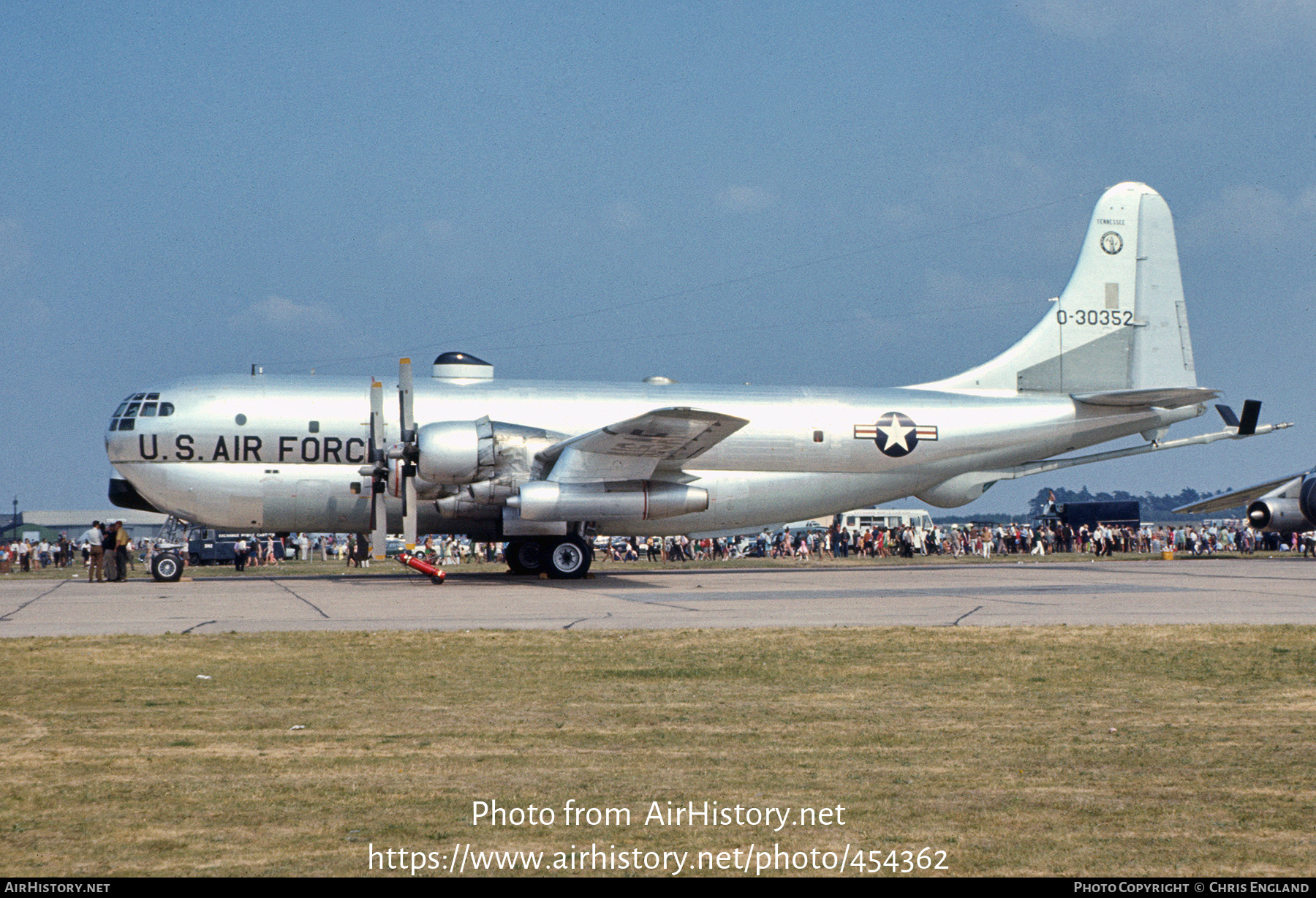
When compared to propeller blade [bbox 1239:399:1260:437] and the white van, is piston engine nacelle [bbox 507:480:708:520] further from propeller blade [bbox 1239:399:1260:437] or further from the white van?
the white van

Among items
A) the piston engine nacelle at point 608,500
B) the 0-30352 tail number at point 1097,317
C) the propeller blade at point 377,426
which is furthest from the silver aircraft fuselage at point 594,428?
the 0-30352 tail number at point 1097,317

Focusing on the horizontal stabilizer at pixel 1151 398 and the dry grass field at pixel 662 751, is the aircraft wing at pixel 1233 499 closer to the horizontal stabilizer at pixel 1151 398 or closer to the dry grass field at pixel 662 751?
the horizontal stabilizer at pixel 1151 398

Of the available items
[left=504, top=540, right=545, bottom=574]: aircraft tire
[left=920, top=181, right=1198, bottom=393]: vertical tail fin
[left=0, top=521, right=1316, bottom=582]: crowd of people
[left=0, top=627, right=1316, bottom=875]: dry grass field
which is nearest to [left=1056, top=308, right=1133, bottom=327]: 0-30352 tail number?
[left=920, top=181, right=1198, bottom=393]: vertical tail fin

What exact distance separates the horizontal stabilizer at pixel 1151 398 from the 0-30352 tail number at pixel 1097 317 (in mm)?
2358

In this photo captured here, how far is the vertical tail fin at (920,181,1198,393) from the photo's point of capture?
3195cm

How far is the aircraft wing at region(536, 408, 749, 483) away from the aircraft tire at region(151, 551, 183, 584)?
8.56 meters

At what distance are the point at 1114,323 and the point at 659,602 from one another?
19119mm

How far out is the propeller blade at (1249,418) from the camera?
1252 inches

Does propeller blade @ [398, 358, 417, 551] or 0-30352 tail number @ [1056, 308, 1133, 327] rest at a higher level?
0-30352 tail number @ [1056, 308, 1133, 327]

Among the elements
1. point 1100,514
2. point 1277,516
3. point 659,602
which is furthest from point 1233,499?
point 659,602

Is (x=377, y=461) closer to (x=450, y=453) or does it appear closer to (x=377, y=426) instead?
(x=377, y=426)

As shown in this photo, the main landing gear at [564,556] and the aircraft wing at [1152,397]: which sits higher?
the aircraft wing at [1152,397]

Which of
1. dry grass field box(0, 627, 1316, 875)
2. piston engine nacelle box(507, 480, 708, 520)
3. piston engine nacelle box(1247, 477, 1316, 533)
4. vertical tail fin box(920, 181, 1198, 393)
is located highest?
vertical tail fin box(920, 181, 1198, 393)
